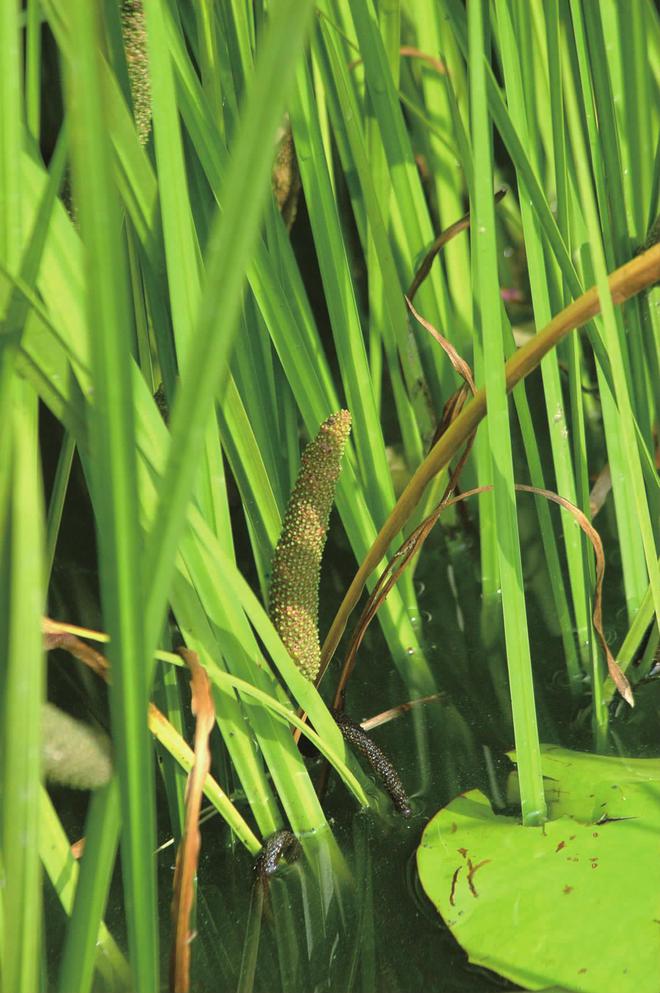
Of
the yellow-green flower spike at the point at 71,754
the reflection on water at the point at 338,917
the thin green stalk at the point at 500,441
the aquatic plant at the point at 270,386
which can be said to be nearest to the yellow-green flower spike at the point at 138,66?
the aquatic plant at the point at 270,386

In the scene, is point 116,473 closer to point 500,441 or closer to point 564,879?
point 500,441

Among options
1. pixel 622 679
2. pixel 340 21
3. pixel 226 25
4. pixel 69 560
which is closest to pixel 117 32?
pixel 226 25

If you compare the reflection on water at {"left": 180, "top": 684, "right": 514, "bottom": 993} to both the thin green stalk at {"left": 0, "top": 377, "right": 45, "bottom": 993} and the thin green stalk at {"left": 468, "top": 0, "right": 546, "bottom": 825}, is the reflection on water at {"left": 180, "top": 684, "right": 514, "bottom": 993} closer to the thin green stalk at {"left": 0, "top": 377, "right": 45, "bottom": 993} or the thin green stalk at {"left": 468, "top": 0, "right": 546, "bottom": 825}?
the thin green stalk at {"left": 468, "top": 0, "right": 546, "bottom": 825}

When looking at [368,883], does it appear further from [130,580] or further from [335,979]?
[130,580]

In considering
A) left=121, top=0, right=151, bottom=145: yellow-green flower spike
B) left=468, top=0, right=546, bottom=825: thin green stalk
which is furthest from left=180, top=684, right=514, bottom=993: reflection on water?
left=121, top=0, right=151, bottom=145: yellow-green flower spike

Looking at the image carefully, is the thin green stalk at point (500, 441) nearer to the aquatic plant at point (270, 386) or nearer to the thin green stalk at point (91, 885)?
the aquatic plant at point (270, 386)

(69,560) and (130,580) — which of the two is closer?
(130,580)
